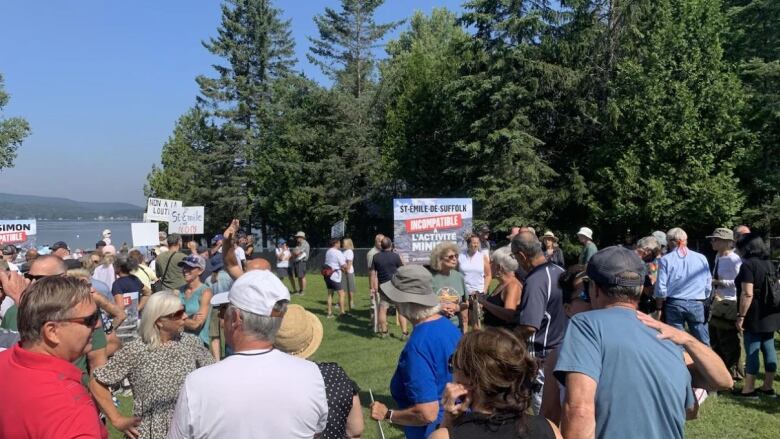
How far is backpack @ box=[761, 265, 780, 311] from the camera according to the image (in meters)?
6.55

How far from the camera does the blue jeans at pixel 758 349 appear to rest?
6.68m

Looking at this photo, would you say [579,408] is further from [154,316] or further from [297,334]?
[154,316]

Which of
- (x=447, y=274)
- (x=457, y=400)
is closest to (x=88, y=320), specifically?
(x=457, y=400)

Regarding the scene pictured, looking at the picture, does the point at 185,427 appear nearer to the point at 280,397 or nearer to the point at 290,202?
the point at 280,397

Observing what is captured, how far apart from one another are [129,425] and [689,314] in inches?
242

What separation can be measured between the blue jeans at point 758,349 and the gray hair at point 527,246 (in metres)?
3.74

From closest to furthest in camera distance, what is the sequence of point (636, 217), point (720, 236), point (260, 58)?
point (720, 236) → point (636, 217) → point (260, 58)

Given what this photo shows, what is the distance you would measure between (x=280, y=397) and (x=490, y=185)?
968 inches

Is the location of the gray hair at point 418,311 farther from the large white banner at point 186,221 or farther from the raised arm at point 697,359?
the large white banner at point 186,221

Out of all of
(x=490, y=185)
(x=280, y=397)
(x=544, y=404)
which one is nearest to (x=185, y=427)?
(x=280, y=397)

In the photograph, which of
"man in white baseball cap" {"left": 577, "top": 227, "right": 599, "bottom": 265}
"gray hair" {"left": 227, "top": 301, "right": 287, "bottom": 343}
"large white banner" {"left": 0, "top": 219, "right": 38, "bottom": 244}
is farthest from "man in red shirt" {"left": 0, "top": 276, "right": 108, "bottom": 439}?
"large white banner" {"left": 0, "top": 219, "right": 38, "bottom": 244}

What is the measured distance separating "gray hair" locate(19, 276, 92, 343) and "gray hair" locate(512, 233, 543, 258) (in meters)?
3.13

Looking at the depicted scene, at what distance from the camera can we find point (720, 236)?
7.21 meters

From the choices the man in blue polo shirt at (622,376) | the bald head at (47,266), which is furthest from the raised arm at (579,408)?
the bald head at (47,266)
